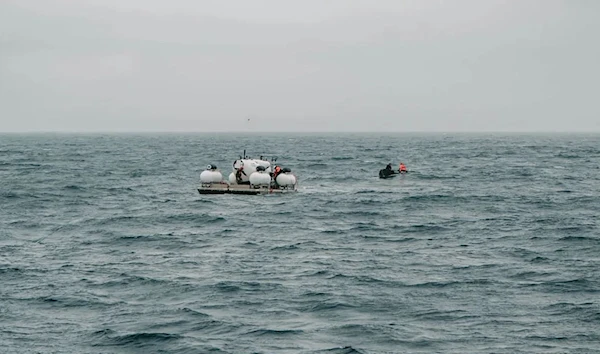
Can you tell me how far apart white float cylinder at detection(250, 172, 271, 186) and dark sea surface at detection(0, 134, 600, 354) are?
5.41 feet

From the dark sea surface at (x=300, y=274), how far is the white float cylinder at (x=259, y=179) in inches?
65.0

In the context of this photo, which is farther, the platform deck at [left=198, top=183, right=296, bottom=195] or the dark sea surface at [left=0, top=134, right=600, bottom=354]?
the platform deck at [left=198, top=183, right=296, bottom=195]

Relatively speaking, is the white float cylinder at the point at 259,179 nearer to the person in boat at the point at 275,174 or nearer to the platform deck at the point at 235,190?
the platform deck at the point at 235,190

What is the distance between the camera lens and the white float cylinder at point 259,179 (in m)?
63.7

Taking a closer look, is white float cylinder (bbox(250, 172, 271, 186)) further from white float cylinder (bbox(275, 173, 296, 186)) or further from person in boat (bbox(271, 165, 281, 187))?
person in boat (bbox(271, 165, 281, 187))

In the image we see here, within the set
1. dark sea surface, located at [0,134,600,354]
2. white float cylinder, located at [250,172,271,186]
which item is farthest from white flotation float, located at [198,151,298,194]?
dark sea surface, located at [0,134,600,354]

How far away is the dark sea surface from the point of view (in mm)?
24094

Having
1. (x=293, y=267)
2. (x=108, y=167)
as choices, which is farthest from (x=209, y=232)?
(x=108, y=167)

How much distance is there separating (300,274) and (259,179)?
30792mm

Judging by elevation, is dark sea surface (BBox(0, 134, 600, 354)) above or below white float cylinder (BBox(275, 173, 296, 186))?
below

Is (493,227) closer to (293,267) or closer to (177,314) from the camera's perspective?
(293,267)

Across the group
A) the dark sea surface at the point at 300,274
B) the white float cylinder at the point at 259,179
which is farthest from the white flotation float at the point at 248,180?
the dark sea surface at the point at 300,274

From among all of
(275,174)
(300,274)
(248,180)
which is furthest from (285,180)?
(300,274)

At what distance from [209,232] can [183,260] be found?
9.62 m
